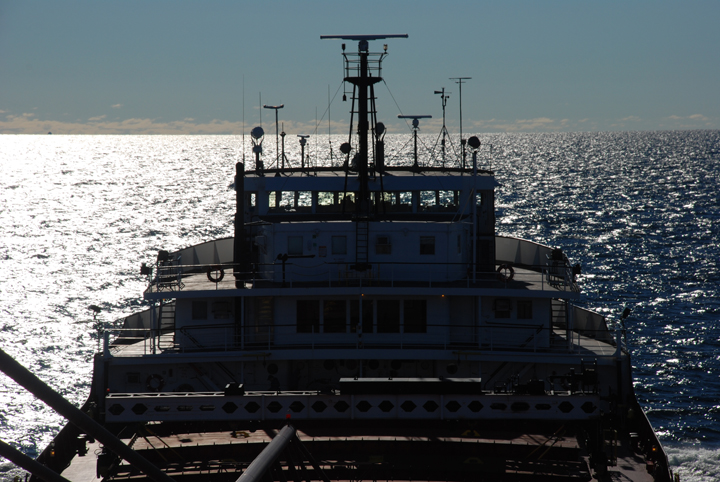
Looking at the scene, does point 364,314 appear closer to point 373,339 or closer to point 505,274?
point 373,339

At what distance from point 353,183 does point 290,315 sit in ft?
25.4

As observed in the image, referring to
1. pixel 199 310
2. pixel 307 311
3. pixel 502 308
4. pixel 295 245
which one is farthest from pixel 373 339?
pixel 199 310

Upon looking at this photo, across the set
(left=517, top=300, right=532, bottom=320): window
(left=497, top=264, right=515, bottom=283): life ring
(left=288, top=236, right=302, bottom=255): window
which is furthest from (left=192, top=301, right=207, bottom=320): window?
(left=517, top=300, right=532, bottom=320): window

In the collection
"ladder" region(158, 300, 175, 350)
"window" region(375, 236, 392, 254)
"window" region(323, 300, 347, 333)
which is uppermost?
"window" region(375, 236, 392, 254)

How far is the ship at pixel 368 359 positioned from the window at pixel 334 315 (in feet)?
0.18

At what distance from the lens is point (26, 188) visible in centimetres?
17300

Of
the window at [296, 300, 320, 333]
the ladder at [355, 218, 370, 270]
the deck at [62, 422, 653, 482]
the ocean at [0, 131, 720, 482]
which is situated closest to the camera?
the deck at [62, 422, 653, 482]

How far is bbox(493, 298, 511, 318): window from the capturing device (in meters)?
27.7

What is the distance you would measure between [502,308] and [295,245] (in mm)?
8535

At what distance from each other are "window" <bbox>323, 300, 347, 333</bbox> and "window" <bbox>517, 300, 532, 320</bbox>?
686cm

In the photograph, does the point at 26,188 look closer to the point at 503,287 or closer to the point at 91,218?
the point at 91,218

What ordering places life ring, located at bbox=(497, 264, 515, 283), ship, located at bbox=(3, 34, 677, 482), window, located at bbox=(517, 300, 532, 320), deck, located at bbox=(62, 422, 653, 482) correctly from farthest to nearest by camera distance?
life ring, located at bbox=(497, 264, 515, 283), window, located at bbox=(517, 300, 532, 320), ship, located at bbox=(3, 34, 677, 482), deck, located at bbox=(62, 422, 653, 482)

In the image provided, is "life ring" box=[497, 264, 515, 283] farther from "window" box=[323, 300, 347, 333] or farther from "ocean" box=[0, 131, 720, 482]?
"window" box=[323, 300, 347, 333]

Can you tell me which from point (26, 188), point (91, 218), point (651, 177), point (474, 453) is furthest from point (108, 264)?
point (651, 177)
